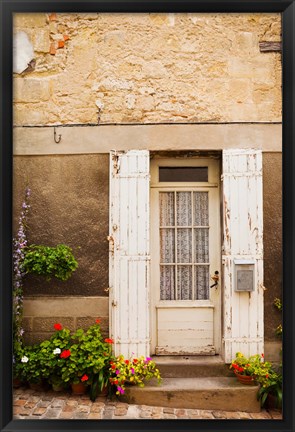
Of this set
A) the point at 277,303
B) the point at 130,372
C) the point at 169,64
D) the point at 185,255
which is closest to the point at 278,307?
the point at 277,303

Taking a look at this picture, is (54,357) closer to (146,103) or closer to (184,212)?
(184,212)

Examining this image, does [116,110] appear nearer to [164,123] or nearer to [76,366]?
[164,123]

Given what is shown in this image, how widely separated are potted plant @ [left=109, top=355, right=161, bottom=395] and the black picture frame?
2.70 ft

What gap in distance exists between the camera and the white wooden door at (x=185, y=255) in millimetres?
4492

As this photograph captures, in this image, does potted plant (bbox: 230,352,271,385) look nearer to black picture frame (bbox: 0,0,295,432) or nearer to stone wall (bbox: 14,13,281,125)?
black picture frame (bbox: 0,0,295,432)

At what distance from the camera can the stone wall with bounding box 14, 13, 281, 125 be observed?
4359 millimetres

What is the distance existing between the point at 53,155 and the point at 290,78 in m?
2.67

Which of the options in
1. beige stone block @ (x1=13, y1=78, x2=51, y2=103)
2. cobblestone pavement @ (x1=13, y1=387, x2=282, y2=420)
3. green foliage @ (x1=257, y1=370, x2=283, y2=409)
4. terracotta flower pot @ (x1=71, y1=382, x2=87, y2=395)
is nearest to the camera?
cobblestone pavement @ (x1=13, y1=387, x2=282, y2=420)

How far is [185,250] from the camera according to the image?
456cm

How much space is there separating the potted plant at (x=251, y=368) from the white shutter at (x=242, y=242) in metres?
0.08

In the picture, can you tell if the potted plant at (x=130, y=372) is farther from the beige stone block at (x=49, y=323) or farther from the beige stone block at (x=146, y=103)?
the beige stone block at (x=146, y=103)

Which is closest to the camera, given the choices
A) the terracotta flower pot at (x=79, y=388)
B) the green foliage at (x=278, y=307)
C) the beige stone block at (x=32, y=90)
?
the terracotta flower pot at (x=79, y=388)

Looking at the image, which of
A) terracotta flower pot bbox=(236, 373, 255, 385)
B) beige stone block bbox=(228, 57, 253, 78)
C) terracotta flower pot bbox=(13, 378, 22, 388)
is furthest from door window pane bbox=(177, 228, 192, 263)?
terracotta flower pot bbox=(13, 378, 22, 388)

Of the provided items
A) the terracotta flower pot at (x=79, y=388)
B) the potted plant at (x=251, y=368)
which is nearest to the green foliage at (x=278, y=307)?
the potted plant at (x=251, y=368)
